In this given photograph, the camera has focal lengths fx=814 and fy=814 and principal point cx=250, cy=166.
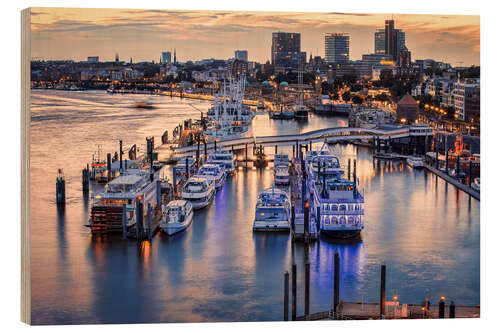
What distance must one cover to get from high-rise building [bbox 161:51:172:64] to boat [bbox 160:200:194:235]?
6.20ft

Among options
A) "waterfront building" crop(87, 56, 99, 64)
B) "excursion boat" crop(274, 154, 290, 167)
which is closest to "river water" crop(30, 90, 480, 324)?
"waterfront building" crop(87, 56, 99, 64)

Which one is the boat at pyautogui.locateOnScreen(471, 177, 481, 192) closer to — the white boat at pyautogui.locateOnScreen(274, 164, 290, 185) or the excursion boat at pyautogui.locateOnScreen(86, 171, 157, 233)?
the white boat at pyautogui.locateOnScreen(274, 164, 290, 185)

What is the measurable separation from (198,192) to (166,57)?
2224mm

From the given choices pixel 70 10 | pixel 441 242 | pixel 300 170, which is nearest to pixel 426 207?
pixel 441 242

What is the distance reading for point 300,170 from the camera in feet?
47.1

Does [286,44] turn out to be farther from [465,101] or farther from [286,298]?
[465,101]

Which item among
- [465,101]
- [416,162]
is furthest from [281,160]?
[465,101]

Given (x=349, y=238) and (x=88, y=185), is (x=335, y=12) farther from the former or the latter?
(x=88, y=185)

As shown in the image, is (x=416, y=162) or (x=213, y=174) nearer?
(x=213, y=174)

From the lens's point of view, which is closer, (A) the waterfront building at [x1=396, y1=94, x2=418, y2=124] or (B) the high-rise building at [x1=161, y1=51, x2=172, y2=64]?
(B) the high-rise building at [x1=161, y1=51, x2=172, y2=64]

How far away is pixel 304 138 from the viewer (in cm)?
1761

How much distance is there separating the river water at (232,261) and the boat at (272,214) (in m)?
0.19

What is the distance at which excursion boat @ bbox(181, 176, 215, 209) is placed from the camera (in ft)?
38.5

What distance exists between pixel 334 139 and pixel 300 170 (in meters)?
4.70
